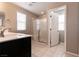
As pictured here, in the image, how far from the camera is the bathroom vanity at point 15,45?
65.8 inches

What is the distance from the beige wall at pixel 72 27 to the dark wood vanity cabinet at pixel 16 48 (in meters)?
1.39

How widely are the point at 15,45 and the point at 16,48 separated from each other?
0.08m

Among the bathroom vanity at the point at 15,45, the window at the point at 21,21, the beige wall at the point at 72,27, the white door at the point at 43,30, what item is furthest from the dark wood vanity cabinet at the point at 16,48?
the beige wall at the point at 72,27

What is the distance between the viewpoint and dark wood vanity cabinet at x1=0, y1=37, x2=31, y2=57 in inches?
66.0

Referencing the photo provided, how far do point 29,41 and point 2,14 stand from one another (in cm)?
88

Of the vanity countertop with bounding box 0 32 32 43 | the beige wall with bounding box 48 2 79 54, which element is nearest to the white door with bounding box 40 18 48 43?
the beige wall with bounding box 48 2 79 54

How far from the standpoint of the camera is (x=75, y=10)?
277 cm

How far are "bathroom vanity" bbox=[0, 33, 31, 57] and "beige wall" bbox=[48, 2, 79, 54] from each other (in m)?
1.39

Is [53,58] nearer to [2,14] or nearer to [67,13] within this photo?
[67,13]

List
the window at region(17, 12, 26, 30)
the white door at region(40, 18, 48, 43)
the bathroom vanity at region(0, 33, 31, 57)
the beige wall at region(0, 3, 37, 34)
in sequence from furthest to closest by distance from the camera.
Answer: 1. the white door at region(40, 18, 48, 43)
2. the window at region(17, 12, 26, 30)
3. the beige wall at region(0, 3, 37, 34)
4. the bathroom vanity at region(0, 33, 31, 57)

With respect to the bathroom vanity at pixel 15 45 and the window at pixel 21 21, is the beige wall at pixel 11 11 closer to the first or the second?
the window at pixel 21 21

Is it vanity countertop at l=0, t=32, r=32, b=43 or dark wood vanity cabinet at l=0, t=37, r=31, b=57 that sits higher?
vanity countertop at l=0, t=32, r=32, b=43

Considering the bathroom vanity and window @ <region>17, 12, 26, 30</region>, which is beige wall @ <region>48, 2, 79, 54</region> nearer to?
the bathroom vanity

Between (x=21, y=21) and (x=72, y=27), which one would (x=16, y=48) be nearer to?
(x=21, y=21)
